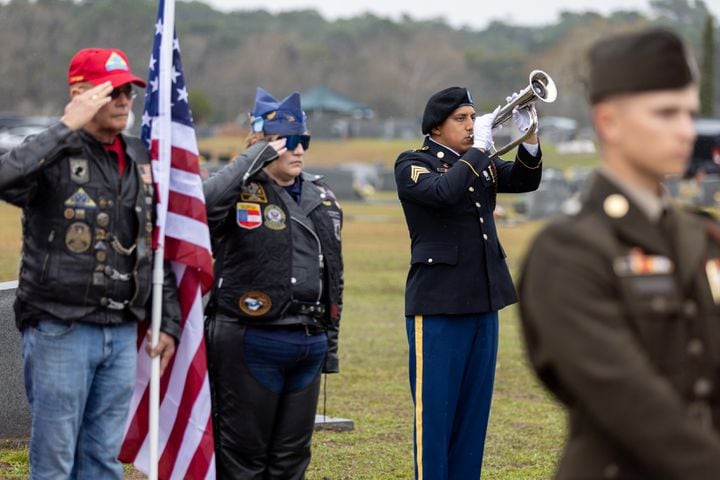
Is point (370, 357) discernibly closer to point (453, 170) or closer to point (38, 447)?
point (453, 170)

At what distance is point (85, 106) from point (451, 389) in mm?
2478

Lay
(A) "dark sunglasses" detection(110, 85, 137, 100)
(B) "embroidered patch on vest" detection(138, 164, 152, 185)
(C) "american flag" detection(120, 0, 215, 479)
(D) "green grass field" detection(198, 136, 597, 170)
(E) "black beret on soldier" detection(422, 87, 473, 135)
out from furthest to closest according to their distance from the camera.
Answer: (D) "green grass field" detection(198, 136, 597, 170), (E) "black beret on soldier" detection(422, 87, 473, 135), (C) "american flag" detection(120, 0, 215, 479), (B) "embroidered patch on vest" detection(138, 164, 152, 185), (A) "dark sunglasses" detection(110, 85, 137, 100)

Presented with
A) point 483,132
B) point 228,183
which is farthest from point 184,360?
point 483,132

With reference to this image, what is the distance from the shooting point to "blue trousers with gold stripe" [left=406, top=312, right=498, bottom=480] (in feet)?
21.4

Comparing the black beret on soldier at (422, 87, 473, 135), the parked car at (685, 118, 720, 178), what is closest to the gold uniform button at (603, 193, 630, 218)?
the black beret on soldier at (422, 87, 473, 135)

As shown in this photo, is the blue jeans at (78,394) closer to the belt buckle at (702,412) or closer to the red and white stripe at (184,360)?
the red and white stripe at (184,360)

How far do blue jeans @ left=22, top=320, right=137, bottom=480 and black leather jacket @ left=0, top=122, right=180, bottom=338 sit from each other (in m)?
0.09

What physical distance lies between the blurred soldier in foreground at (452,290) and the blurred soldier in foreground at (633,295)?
330 centimetres

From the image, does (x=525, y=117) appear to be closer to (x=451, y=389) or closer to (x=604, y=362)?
(x=451, y=389)

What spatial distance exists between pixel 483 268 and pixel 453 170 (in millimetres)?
568

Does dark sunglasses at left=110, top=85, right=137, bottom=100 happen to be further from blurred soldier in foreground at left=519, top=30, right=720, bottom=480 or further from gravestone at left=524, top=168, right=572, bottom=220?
gravestone at left=524, top=168, right=572, bottom=220

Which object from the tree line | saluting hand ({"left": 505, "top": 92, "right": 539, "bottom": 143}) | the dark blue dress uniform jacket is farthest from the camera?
the tree line

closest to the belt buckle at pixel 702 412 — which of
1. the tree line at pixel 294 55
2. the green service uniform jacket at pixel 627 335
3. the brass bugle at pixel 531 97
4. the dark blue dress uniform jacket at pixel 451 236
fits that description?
the green service uniform jacket at pixel 627 335

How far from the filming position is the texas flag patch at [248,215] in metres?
6.05
